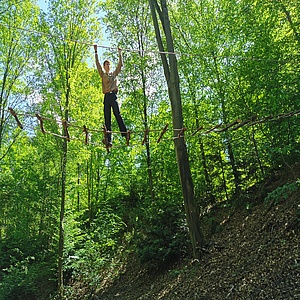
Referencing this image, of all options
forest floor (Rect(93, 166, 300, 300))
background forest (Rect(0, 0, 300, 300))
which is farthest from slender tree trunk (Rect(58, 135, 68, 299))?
forest floor (Rect(93, 166, 300, 300))

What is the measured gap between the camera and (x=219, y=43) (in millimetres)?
11562

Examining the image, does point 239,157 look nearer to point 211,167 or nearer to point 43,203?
point 211,167

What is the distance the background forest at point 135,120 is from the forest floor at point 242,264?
27.5 inches

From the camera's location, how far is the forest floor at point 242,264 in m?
5.82

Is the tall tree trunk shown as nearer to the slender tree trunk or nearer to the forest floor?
the forest floor

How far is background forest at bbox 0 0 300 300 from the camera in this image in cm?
909

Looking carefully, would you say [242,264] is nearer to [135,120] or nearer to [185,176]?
[185,176]

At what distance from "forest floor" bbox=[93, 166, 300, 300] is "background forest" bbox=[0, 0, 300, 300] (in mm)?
699

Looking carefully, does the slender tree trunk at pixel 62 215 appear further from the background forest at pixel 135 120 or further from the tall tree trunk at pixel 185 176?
the tall tree trunk at pixel 185 176

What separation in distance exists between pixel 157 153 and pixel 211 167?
222 cm

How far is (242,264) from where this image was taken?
6828mm

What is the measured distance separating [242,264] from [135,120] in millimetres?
8108

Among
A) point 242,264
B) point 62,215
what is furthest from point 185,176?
point 62,215

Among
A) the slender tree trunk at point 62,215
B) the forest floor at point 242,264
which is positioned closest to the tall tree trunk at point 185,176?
the forest floor at point 242,264
